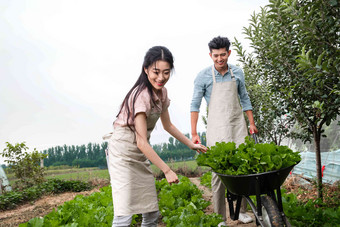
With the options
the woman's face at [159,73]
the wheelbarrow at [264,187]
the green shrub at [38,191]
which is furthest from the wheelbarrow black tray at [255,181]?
the green shrub at [38,191]

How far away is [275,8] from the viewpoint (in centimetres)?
358

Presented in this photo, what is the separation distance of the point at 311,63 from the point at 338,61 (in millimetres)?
325

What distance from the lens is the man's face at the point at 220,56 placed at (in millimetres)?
3350

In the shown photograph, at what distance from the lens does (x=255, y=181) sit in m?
2.34

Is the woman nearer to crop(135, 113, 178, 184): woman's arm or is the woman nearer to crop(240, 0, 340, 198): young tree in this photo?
crop(135, 113, 178, 184): woman's arm

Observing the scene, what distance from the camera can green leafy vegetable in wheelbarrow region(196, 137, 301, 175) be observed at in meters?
2.34

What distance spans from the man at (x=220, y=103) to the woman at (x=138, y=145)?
3.74 feet

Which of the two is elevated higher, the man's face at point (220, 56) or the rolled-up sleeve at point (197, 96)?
the man's face at point (220, 56)

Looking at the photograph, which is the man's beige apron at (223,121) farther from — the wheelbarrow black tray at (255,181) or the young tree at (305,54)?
the wheelbarrow black tray at (255,181)

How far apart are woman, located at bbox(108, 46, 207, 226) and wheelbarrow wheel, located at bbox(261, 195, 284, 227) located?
0.83 metres

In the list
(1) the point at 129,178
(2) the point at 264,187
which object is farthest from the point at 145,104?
(2) the point at 264,187

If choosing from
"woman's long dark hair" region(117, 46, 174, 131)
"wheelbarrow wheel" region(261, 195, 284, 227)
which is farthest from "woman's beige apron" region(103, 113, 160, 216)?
"wheelbarrow wheel" region(261, 195, 284, 227)

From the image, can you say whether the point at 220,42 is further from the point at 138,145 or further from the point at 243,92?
the point at 138,145

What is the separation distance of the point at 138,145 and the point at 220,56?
162cm
